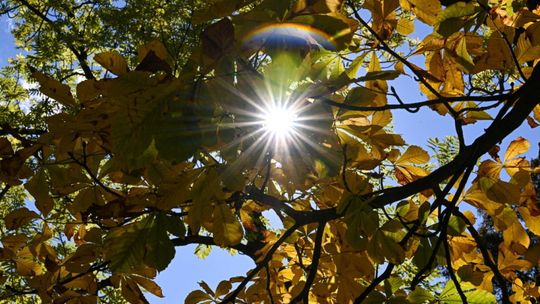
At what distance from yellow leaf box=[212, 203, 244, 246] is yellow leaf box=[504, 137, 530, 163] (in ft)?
3.18

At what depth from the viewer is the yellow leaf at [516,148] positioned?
4.96 ft

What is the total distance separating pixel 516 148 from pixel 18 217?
5.82ft

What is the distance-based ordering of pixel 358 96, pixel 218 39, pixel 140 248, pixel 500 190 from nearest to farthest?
pixel 218 39 < pixel 140 248 < pixel 358 96 < pixel 500 190

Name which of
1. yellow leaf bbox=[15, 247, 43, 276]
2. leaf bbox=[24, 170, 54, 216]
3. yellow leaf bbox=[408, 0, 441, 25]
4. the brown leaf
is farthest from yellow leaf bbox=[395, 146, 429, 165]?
yellow leaf bbox=[15, 247, 43, 276]

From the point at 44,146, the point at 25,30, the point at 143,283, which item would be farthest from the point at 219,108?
the point at 25,30

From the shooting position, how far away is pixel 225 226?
47.2 inches

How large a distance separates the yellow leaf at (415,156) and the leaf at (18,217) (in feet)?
4.47

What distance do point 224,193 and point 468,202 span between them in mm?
864

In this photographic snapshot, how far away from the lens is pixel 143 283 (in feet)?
5.59

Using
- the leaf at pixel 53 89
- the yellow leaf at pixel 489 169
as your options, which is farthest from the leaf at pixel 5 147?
the yellow leaf at pixel 489 169

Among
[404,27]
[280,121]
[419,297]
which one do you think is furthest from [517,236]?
[280,121]

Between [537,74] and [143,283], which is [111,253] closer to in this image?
[143,283]

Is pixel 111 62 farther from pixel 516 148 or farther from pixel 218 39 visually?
pixel 516 148

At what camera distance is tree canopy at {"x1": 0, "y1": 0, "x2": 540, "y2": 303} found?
748 millimetres
